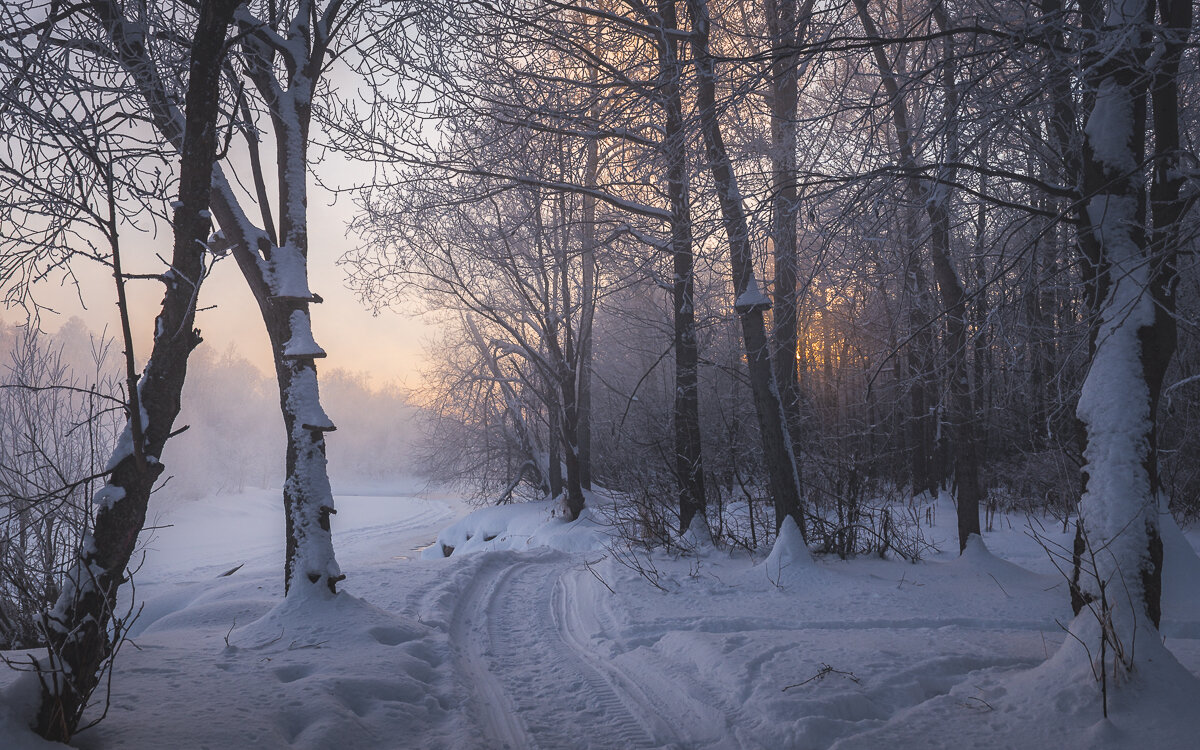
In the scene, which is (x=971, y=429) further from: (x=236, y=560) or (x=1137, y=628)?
(x=236, y=560)

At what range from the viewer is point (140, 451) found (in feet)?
10.9

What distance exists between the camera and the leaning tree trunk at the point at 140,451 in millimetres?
2955

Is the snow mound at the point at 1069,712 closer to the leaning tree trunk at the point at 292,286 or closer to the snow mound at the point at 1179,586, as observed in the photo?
the snow mound at the point at 1179,586

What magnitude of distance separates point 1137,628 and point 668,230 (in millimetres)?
7033

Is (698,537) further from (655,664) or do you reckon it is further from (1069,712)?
(1069,712)

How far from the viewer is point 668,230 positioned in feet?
30.2

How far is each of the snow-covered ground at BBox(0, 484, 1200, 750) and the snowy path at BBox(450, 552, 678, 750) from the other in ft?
0.07

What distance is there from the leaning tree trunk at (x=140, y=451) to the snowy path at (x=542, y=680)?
6.78ft

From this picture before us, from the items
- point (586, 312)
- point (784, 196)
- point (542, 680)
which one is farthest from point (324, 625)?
point (586, 312)

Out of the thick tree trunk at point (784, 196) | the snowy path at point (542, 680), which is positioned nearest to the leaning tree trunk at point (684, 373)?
the thick tree trunk at point (784, 196)

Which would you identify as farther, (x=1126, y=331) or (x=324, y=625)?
(x=324, y=625)

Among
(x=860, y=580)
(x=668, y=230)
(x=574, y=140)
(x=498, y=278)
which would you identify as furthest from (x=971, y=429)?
(x=498, y=278)

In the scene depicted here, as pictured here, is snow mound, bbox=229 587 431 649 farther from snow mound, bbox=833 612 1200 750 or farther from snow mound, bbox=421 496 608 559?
snow mound, bbox=421 496 608 559

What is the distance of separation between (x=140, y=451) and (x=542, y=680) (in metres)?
3.11
